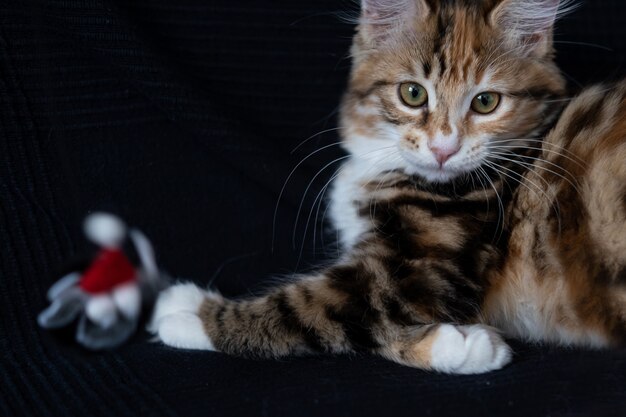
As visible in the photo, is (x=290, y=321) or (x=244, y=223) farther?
(x=244, y=223)

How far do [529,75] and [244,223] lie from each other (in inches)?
31.8

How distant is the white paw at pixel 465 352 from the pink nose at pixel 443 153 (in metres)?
0.31

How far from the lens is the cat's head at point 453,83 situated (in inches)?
55.1

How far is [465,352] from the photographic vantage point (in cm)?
127

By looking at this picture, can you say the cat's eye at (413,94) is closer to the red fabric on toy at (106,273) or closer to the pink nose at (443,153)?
the pink nose at (443,153)

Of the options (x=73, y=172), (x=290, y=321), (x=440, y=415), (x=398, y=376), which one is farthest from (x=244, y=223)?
(x=440, y=415)

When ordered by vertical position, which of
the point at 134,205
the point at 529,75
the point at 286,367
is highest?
the point at 529,75

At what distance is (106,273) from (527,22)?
3.15 feet

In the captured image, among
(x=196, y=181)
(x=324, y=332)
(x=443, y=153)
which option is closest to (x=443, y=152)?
(x=443, y=153)

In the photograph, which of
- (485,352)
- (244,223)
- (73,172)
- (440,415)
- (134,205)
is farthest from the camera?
(244,223)

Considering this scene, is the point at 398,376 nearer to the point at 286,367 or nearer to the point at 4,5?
the point at 286,367

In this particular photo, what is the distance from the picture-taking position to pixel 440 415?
1147 mm

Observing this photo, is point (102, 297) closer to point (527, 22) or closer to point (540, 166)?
point (540, 166)

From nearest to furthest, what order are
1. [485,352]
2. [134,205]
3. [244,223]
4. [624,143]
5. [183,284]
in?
1. [485,352]
2. [624,143]
3. [183,284]
4. [134,205]
5. [244,223]
